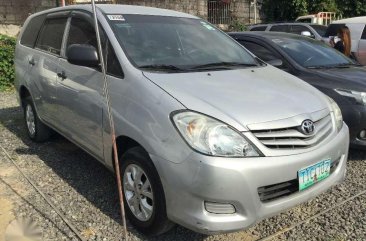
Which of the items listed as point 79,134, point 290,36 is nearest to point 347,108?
point 290,36

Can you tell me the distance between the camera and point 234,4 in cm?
1909

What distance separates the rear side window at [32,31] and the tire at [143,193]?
2823mm

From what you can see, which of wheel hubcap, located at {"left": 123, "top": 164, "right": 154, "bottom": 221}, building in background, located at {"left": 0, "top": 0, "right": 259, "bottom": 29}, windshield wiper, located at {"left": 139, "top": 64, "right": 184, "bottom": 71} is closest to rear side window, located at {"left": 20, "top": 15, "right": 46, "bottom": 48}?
windshield wiper, located at {"left": 139, "top": 64, "right": 184, "bottom": 71}

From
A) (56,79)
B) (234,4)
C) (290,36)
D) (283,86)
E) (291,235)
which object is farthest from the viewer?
(234,4)

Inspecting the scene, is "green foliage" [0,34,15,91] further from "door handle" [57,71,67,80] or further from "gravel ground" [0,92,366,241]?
"door handle" [57,71,67,80]

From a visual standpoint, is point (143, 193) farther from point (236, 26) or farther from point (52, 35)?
point (236, 26)

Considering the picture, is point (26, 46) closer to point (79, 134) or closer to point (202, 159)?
point (79, 134)

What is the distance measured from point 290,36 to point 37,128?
12.3 feet

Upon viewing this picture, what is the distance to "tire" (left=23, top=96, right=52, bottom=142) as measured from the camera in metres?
5.49

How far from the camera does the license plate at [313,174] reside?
2.95 m

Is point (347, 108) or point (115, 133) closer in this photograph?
point (115, 133)

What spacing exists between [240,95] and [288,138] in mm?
479

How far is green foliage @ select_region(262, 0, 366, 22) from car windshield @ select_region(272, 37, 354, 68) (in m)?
15.1

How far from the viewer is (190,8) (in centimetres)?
1727
